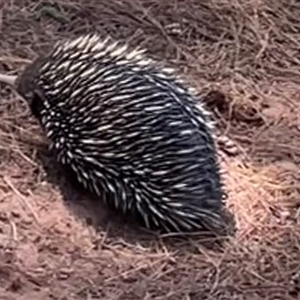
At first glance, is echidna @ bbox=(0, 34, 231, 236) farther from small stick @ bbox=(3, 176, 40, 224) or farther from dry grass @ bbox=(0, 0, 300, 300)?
small stick @ bbox=(3, 176, 40, 224)

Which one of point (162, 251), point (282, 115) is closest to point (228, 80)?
point (282, 115)

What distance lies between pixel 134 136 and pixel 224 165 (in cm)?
60

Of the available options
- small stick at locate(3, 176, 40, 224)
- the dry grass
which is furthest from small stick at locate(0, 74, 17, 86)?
small stick at locate(3, 176, 40, 224)

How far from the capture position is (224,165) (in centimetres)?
512

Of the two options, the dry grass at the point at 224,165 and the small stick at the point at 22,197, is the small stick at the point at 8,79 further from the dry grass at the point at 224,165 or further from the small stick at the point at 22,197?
the small stick at the point at 22,197

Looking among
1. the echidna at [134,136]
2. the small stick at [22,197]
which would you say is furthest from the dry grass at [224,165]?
the echidna at [134,136]

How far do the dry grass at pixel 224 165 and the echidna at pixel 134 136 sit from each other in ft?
0.35

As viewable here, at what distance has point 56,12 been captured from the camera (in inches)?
244

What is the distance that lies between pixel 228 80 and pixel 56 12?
1100 mm

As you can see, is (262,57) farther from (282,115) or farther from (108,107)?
(108,107)

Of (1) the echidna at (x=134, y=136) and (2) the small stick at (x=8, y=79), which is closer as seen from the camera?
(1) the echidna at (x=134, y=136)

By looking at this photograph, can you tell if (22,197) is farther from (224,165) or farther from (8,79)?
(224,165)

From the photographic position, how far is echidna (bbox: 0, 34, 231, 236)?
15.1 ft

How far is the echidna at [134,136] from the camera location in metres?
4.61
